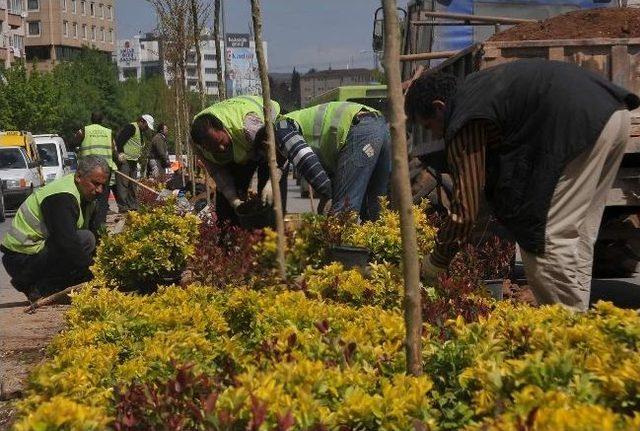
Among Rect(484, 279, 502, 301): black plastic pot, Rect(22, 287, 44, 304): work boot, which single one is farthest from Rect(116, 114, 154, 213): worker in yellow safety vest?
Rect(484, 279, 502, 301): black plastic pot

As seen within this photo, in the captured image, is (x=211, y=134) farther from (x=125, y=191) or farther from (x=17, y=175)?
(x=17, y=175)

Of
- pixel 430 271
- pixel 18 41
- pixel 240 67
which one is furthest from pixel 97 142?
pixel 18 41

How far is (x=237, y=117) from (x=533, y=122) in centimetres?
269

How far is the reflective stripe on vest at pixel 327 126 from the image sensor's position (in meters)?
7.19

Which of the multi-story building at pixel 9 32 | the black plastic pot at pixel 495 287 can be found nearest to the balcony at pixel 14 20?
the multi-story building at pixel 9 32

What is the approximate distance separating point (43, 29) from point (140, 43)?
158 ft

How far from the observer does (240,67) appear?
100 metres

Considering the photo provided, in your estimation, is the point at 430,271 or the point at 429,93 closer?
the point at 429,93

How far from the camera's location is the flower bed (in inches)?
109

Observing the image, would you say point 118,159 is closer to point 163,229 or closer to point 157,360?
point 163,229

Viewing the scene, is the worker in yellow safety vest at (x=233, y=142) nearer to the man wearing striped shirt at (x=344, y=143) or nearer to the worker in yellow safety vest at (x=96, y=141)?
the man wearing striped shirt at (x=344, y=143)

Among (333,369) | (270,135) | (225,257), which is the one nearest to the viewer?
(333,369)

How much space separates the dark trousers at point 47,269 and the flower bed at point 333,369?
12.0 feet

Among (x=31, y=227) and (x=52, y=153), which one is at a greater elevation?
(x=31, y=227)
